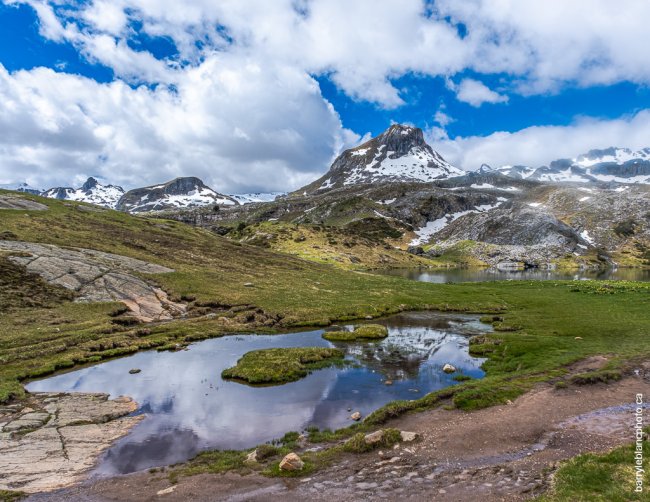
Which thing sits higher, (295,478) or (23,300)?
(23,300)

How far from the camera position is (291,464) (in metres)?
19.0

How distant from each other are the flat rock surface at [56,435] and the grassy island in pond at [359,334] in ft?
86.9

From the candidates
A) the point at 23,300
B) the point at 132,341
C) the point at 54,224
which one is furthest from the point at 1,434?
the point at 54,224

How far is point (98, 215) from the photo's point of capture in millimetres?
108562

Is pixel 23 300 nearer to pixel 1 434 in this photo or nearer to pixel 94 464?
pixel 1 434

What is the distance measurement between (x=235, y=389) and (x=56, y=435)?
13.4 meters

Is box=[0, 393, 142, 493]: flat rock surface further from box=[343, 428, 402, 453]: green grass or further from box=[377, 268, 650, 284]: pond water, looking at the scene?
box=[377, 268, 650, 284]: pond water

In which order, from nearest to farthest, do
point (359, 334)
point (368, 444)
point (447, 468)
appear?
1. point (447, 468)
2. point (368, 444)
3. point (359, 334)

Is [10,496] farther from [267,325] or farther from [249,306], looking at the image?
[249,306]

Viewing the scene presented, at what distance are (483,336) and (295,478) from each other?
121 feet

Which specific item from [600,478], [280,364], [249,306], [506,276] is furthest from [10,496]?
[506,276]

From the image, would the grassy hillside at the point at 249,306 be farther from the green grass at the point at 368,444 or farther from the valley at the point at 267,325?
the green grass at the point at 368,444

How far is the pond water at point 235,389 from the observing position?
2408cm

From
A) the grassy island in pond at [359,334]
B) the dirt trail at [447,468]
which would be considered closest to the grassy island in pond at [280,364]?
the grassy island in pond at [359,334]
